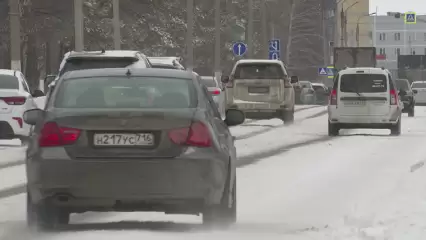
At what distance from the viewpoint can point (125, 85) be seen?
11227 mm

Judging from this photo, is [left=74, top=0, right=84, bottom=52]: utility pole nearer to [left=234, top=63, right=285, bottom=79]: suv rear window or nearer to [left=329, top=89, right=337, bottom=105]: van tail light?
[left=234, top=63, right=285, bottom=79]: suv rear window

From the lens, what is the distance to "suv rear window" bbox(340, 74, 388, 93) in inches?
1299

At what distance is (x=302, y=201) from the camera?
47.8 feet

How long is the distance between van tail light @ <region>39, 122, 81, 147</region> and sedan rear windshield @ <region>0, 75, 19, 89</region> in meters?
17.1

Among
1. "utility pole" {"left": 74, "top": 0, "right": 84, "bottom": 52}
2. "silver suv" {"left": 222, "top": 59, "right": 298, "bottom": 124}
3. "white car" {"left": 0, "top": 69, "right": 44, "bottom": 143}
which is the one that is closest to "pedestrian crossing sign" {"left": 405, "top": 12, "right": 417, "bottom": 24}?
"utility pole" {"left": 74, "top": 0, "right": 84, "bottom": 52}

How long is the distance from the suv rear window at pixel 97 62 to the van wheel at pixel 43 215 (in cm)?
1479

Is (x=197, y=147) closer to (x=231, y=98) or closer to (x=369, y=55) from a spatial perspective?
(x=231, y=98)

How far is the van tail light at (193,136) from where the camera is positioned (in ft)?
34.8

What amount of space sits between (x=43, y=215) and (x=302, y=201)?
4.32 m

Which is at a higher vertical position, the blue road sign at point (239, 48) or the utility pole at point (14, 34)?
the utility pole at point (14, 34)

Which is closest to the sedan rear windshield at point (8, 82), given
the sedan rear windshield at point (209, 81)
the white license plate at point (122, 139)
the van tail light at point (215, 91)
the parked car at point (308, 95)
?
the van tail light at point (215, 91)

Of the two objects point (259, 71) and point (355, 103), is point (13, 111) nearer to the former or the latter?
point (355, 103)

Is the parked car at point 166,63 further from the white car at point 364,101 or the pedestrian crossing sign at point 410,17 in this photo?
the pedestrian crossing sign at point 410,17

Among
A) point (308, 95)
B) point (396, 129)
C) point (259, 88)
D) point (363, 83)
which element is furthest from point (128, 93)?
point (308, 95)
